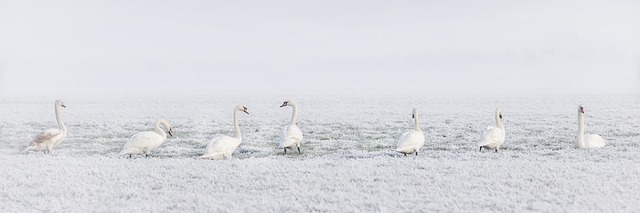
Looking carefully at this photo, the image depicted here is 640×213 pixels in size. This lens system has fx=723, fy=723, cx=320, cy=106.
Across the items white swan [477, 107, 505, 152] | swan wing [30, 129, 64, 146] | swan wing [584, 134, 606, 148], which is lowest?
swan wing [584, 134, 606, 148]

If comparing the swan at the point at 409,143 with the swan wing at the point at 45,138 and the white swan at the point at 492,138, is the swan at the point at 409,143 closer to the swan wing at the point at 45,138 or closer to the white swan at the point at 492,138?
the white swan at the point at 492,138

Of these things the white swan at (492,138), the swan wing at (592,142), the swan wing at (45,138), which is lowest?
the swan wing at (592,142)

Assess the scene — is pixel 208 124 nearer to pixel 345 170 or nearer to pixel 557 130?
pixel 557 130

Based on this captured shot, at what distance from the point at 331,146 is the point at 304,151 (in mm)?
2070

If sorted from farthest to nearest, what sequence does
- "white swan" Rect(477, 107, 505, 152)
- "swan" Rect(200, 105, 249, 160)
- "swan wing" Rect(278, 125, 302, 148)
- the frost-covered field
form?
"swan wing" Rect(278, 125, 302, 148) < "white swan" Rect(477, 107, 505, 152) < "swan" Rect(200, 105, 249, 160) < the frost-covered field

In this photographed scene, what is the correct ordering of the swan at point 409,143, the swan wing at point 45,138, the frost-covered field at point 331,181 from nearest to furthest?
the frost-covered field at point 331,181 → the swan at point 409,143 → the swan wing at point 45,138

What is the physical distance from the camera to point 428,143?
2517 centimetres

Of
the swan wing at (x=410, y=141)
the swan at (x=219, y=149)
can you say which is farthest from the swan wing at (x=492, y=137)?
the swan at (x=219, y=149)

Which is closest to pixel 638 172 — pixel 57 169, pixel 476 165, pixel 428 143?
pixel 476 165

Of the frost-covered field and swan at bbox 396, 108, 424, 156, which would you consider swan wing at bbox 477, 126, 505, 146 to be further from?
swan at bbox 396, 108, 424, 156

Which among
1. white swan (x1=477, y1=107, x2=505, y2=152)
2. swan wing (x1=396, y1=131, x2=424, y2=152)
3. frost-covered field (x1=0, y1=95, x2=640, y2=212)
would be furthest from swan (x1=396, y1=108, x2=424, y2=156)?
white swan (x1=477, y1=107, x2=505, y2=152)

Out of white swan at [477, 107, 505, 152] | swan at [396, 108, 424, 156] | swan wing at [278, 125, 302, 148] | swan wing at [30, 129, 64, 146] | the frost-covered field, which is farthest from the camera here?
swan wing at [30, 129, 64, 146]

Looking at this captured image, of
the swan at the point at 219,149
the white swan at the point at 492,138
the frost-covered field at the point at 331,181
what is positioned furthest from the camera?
the white swan at the point at 492,138

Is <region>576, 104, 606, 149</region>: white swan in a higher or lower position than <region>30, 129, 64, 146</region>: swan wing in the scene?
lower
